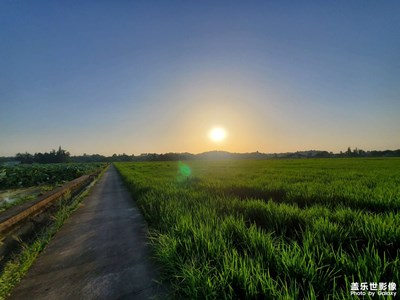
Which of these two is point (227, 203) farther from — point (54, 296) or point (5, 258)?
point (5, 258)

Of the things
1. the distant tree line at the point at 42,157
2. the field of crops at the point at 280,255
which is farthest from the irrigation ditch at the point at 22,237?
the distant tree line at the point at 42,157

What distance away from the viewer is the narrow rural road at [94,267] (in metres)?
2.90

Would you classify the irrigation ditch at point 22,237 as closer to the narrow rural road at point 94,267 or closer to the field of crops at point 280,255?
the narrow rural road at point 94,267

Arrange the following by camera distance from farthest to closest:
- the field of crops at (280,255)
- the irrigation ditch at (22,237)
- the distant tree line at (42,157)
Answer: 1. the distant tree line at (42,157)
2. the irrigation ditch at (22,237)
3. the field of crops at (280,255)

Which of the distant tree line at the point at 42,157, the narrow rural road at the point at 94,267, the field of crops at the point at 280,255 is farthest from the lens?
the distant tree line at the point at 42,157

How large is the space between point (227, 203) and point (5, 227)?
5304mm

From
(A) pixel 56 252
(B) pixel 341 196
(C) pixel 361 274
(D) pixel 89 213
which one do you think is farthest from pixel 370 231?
(D) pixel 89 213

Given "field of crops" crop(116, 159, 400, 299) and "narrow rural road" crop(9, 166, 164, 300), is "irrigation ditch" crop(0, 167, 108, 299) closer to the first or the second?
"narrow rural road" crop(9, 166, 164, 300)

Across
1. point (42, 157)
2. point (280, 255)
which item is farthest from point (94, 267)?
point (42, 157)

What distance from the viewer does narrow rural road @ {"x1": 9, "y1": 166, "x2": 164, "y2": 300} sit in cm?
290

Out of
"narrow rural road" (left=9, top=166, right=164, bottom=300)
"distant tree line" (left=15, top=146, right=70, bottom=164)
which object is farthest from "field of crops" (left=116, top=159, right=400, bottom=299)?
"distant tree line" (left=15, top=146, right=70, bottom=164)

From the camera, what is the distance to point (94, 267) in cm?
362

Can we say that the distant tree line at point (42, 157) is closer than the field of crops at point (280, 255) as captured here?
No

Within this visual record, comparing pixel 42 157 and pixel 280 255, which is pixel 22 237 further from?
pixel 42 157
